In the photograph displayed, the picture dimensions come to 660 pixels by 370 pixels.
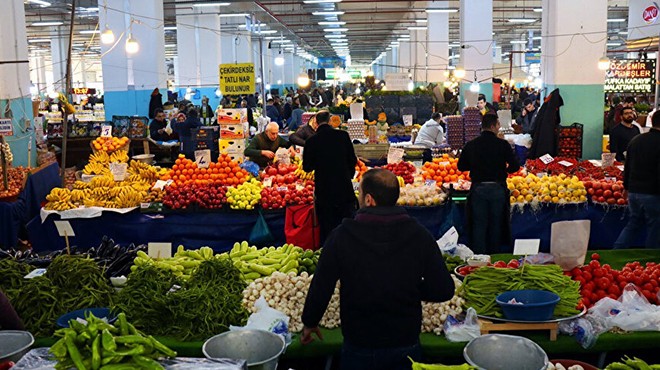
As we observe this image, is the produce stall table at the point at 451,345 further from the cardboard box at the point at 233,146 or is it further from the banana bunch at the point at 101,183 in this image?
the cardboard box at the point at 233,146

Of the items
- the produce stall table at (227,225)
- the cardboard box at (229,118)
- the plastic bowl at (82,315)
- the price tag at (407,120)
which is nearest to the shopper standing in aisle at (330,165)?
the produce stall table at (227,225)

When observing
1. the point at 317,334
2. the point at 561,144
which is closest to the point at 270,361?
the point at 317,334

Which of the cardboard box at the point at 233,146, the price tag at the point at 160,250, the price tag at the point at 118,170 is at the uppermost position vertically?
the cardboard box at the point at 233,146

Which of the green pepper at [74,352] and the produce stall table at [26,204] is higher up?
the green pepper at [74,352]

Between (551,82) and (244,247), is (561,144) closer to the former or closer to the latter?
(551,82)

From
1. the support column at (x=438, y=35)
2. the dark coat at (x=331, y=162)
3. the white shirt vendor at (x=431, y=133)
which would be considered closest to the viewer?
the dark coat at (x=331, y=162)

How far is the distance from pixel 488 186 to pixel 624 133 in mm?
4247

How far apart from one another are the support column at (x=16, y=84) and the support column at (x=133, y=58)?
270 inches

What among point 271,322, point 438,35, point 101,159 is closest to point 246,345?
point 271,322

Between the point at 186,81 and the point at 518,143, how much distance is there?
19296 mm

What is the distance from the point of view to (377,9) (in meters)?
29.6

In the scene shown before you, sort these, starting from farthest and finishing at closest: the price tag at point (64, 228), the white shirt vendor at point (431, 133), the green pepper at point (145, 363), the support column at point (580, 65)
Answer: the white shirt vendor at point (431, 133) < the support column at point (580, 65) < the price tag at point (64, 228) < the green pepper at point (145, 363)

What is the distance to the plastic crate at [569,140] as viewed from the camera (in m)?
11.9

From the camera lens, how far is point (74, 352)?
2914mm
